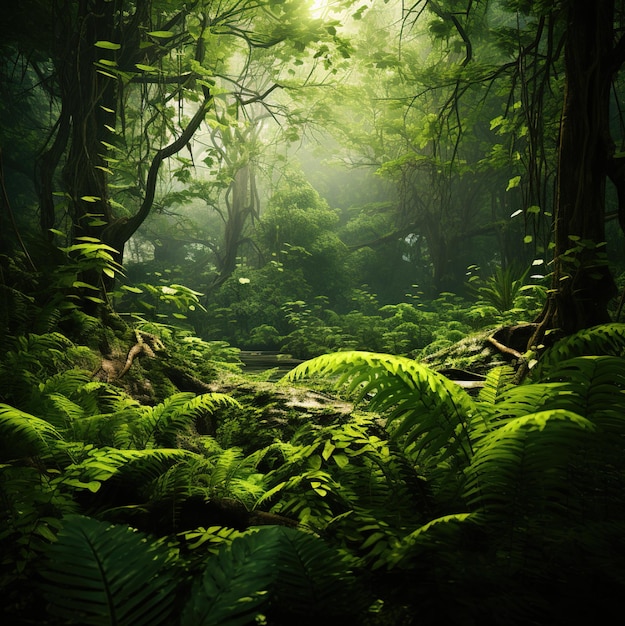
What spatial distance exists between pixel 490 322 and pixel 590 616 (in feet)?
25.1

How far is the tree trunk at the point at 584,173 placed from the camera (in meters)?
2.95

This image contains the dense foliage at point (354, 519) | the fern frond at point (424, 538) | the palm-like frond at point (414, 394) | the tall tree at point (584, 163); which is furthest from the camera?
the tall tree at point (584, 163)

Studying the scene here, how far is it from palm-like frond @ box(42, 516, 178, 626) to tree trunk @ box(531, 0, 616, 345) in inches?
121

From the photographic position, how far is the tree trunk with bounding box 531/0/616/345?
295cm

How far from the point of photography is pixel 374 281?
23.1 meters

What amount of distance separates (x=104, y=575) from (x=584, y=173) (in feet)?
11.8

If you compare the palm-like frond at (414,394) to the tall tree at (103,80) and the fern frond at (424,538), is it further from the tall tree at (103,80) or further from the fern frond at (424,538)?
the tall tree at (103,80)

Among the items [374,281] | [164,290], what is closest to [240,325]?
[374,281]

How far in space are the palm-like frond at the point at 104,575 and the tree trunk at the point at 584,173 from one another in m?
3.08

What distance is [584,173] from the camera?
304 cm

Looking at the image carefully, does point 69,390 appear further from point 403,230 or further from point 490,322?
point 403,230

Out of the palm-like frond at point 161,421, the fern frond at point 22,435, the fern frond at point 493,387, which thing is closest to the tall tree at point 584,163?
the fern frond at point 493,387

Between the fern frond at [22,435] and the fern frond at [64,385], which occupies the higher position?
the fern frond at [64,385]

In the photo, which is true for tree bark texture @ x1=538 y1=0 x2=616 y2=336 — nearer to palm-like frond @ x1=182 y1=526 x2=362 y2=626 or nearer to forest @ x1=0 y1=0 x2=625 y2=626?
forest @ x1=0 y1=0 x2=625 y2=626
